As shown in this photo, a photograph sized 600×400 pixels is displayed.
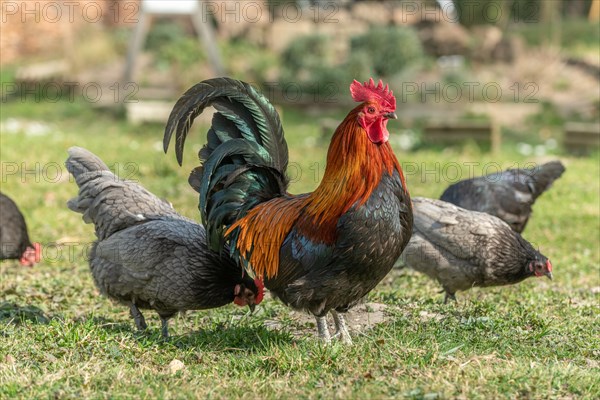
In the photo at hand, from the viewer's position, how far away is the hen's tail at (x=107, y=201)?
19.1 ft

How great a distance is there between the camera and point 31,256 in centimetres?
781

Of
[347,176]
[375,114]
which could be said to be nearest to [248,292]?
[347,176]

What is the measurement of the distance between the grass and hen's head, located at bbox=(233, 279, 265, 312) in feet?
0.90

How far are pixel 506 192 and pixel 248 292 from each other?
370cm

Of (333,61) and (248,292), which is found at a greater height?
(248,292)

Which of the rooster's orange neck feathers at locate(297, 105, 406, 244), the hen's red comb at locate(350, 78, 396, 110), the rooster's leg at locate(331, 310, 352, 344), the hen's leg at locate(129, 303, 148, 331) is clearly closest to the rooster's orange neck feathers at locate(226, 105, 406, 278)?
the rooster's orange neck feathers at locate(297, 105, 406, 244)

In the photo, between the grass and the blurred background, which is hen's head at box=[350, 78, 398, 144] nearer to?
the grass

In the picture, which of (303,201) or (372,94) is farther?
(303,201)

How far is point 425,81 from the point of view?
20.2 m

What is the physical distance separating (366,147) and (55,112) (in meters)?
14.2

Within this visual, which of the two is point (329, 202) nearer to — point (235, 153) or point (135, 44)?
point (235, 153)

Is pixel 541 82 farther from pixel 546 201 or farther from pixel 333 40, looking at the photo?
pixel 546 201

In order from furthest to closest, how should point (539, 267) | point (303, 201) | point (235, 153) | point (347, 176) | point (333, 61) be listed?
1. point (333, 61)
2. point (539, 267)
3. point (235, 153)
4. point (303, 201)
5. point (347, 176)

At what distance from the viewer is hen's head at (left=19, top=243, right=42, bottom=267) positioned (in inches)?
307
